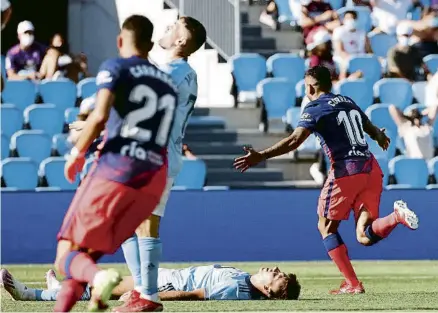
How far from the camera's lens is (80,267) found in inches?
258

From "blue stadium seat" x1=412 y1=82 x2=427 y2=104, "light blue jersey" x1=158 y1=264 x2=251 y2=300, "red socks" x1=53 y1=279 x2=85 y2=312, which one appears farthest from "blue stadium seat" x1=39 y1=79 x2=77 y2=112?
"red socks" x1=53 y1=279 x2=85 y2=312

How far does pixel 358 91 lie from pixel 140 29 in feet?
33.3

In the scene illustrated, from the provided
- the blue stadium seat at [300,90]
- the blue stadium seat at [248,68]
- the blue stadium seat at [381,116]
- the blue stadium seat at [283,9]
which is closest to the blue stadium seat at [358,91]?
the blue stadium seat at [300,90]

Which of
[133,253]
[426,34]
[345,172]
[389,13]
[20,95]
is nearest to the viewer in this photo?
[133,253]

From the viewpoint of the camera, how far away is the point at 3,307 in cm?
862

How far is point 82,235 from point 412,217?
4280 mm

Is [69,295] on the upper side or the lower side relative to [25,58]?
lower

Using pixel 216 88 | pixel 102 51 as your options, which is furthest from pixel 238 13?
pixel 102 51

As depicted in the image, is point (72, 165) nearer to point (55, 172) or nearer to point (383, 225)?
point (383, 225)

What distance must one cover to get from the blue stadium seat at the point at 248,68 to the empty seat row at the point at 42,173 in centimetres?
246

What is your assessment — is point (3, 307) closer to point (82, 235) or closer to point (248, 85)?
point (82, 235)

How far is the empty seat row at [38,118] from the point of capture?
1616 cm

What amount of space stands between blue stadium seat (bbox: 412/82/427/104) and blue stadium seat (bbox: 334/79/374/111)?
851 mm

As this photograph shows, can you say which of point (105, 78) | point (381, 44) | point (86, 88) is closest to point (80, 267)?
point (105, 78)
